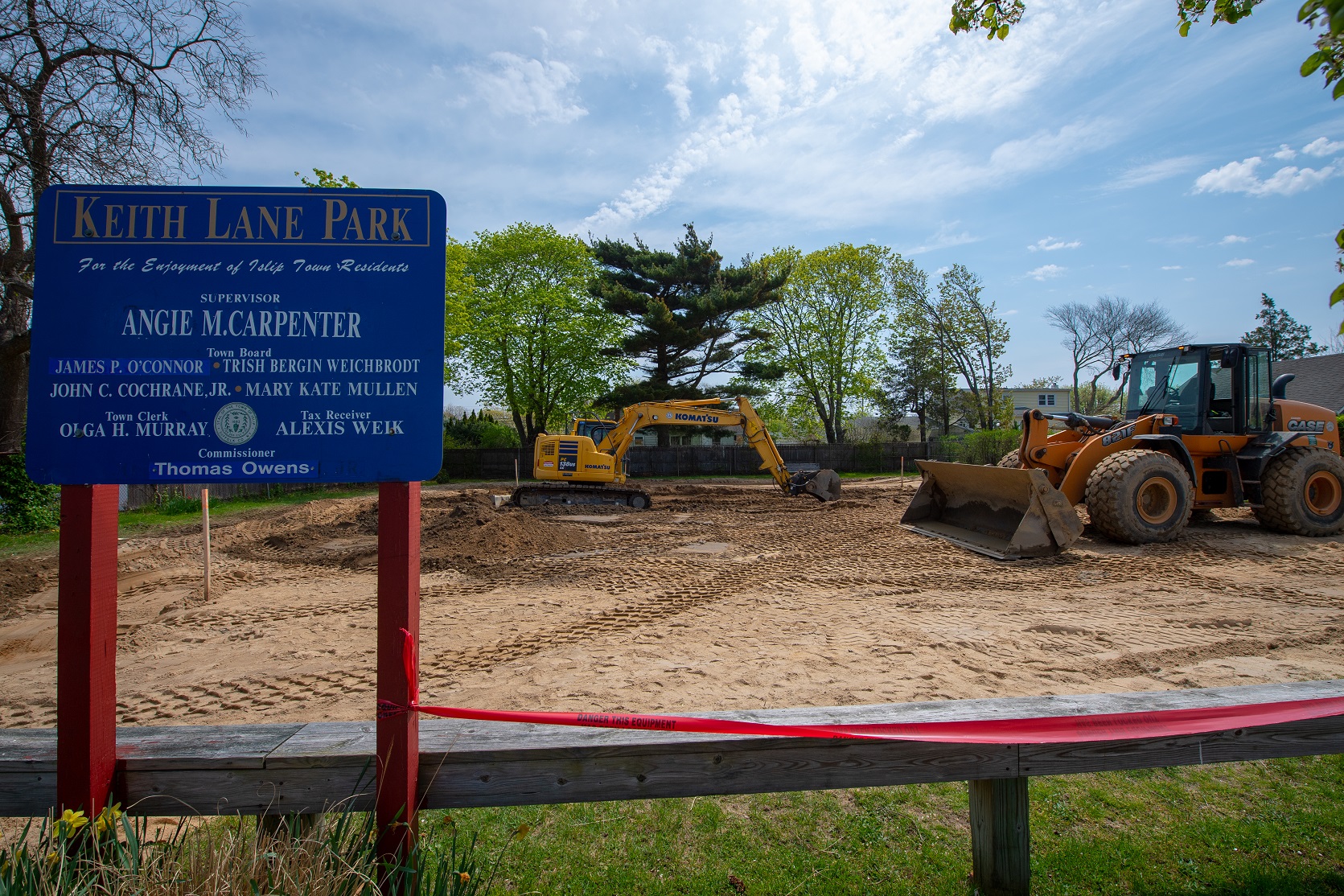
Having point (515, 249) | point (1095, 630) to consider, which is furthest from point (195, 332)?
point (515, 249)

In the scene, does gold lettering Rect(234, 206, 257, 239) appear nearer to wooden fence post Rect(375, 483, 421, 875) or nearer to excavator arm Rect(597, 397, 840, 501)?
wooden fence post Rect(375, 483, 421, 875)

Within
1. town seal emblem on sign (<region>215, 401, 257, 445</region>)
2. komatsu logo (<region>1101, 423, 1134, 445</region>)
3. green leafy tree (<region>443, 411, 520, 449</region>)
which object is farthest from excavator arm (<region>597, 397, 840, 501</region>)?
green leafy tree (<region>443, 411, 520, 449</region>)

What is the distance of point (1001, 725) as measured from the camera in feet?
7.14

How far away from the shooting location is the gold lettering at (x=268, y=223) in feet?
6.57

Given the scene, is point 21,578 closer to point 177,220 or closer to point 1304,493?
point 177,220

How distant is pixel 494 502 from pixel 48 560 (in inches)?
291

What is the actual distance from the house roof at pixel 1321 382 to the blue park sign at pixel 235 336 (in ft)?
122

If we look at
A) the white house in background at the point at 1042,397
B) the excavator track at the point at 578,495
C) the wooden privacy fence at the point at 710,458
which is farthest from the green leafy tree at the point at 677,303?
the white house in background at the point at 1042,397

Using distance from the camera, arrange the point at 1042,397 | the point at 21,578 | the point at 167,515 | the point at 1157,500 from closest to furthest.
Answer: the point at 21,578 → the point at 1157,500 → the point at 167,515 → the point at 1042,397

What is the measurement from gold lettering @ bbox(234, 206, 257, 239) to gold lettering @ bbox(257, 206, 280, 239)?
22mm

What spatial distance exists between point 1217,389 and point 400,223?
12.1 metres

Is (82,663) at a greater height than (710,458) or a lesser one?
lesser

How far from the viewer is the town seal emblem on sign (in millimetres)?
1929

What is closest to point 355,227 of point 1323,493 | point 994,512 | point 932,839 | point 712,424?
point 932,839
